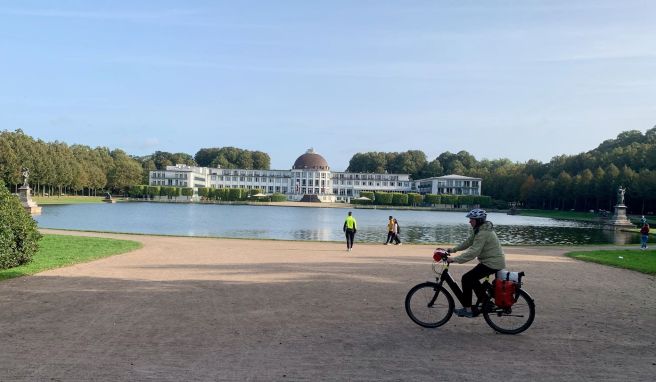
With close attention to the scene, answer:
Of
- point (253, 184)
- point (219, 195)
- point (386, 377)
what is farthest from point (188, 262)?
point (253, 184)

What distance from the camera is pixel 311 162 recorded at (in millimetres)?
170375

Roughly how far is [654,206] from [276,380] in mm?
87886

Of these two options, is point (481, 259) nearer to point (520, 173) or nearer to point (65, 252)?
point (65, 252)

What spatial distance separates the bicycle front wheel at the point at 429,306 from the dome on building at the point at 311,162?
525 feet

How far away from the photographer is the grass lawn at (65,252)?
13.4 meters

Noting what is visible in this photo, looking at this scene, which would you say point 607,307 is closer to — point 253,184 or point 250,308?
point 250,308

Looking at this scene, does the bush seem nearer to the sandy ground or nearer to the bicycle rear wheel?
the sandy ground

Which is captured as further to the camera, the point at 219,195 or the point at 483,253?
the point at 219,195

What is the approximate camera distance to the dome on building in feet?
556

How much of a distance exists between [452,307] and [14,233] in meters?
10.3

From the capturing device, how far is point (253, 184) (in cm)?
16900

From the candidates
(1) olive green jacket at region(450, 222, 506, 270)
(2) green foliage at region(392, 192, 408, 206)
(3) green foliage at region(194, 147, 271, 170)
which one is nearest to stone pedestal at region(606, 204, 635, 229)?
(1) olive green jacket at region(450, 222, 506, 270)

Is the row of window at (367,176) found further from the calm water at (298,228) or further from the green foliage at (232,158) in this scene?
the calm water at (298,228)

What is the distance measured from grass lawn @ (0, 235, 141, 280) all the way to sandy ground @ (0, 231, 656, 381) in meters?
0.64
